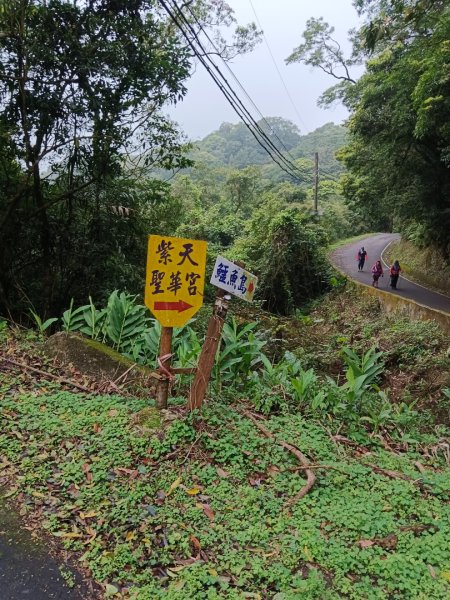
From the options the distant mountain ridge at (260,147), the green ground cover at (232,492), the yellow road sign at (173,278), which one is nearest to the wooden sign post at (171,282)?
the yellow road sign at (173,278)

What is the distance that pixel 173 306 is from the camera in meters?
3.30

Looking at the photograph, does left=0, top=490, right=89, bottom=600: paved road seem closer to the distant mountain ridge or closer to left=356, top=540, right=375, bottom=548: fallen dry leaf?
left=356, top=540, right=375, bottom=548: fallen dry leaf

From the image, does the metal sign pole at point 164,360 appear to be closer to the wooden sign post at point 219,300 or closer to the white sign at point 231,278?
the wooden sign post at point 219,300

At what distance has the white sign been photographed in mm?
3166

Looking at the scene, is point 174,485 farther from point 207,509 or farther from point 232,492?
point 232,492

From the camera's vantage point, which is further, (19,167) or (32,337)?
(19,167)

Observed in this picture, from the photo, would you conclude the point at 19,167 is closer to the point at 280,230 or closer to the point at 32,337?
the point at 32,337

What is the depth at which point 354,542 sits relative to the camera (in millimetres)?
2426

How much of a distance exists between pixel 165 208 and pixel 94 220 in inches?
113

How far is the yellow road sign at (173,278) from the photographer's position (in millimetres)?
3256

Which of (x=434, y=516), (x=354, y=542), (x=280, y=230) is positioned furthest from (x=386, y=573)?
(x=280, y=230)

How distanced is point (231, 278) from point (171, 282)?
48 centimetres

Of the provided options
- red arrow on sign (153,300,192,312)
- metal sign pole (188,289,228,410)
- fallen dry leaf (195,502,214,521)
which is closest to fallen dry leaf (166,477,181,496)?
fallen dry leaf (195,502,214,521)

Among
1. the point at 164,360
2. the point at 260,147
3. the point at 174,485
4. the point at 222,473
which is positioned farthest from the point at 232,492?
the point at 260,147
